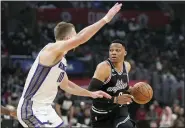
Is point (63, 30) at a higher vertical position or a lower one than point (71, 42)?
higher

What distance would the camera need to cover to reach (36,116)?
5.90 meters

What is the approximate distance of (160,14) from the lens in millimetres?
24984

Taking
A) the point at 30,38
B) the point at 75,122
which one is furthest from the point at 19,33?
the point at 75,122

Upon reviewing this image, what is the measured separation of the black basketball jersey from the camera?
809cm

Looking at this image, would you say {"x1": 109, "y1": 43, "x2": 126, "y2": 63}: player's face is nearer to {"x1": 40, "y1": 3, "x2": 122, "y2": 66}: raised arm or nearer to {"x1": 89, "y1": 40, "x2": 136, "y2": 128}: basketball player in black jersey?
{"x1": 89, "y1": 40, "x2": 136, "y2": 128}: basketball player in black jersey

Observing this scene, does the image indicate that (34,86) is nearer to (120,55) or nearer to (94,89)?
(94,89)

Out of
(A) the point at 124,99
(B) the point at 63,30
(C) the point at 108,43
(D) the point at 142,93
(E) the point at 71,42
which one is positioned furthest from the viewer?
(C) the point at 108,43

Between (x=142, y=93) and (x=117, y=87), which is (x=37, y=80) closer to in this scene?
(x=117, y=87)

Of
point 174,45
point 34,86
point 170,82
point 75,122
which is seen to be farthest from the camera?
point 174,45

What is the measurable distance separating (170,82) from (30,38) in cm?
630

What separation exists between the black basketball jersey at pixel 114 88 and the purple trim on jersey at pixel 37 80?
229 cm

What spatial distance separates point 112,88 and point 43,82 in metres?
2.36

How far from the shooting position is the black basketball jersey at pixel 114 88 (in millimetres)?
8094

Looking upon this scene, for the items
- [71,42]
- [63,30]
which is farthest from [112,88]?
[71,42]
